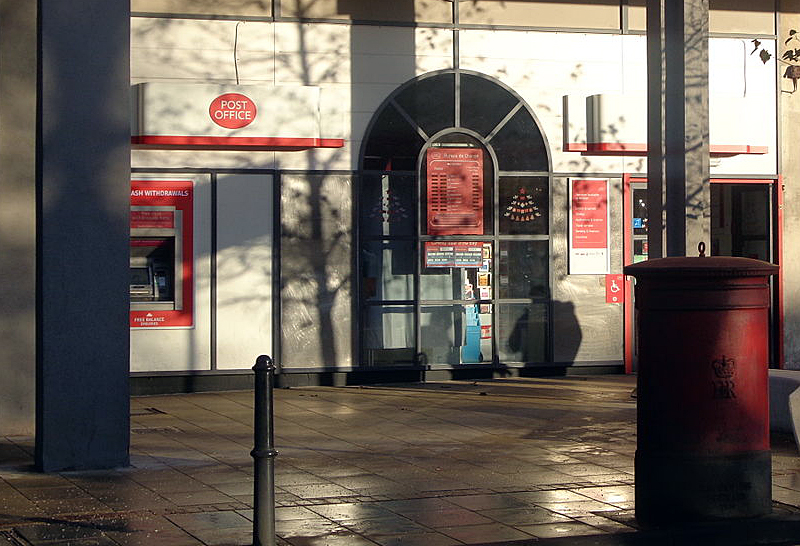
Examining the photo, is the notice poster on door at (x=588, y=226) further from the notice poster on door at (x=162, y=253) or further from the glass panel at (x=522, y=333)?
the notice poster on door at (x=162, y=253)

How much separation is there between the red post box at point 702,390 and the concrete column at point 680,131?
6.73 metres

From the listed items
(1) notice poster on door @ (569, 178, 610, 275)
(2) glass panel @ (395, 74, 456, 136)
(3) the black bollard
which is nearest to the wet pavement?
(3) the black bollard

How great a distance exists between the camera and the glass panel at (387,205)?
16266 millimetres

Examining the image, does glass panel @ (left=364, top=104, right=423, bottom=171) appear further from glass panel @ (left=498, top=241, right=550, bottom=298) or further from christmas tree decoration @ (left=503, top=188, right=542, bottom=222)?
glass panel @ (left=498, top=241, right=550, bottom=298)

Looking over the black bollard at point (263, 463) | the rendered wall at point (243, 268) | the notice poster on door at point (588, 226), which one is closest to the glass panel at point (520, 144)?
the notice poster on door at point (588, 226)

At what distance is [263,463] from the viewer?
667 centimetres

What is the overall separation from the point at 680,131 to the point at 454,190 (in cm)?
328

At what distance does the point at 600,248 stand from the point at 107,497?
32.8ft

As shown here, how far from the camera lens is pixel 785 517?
7590 millimetres

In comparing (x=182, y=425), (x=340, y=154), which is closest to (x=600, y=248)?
(x=340, y=154)

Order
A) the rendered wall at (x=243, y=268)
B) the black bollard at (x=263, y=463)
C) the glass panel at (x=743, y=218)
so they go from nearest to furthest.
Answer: the black bollard at (x=263, y=463)
the rendered wall at (x=243, y=268)
the glass panel at (x=743, y=218)

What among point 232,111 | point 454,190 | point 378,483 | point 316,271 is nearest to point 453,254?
point 454,190

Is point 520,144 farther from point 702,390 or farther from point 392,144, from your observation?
point 702,390

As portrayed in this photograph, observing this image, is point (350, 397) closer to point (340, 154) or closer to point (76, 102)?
point (340, 154)
